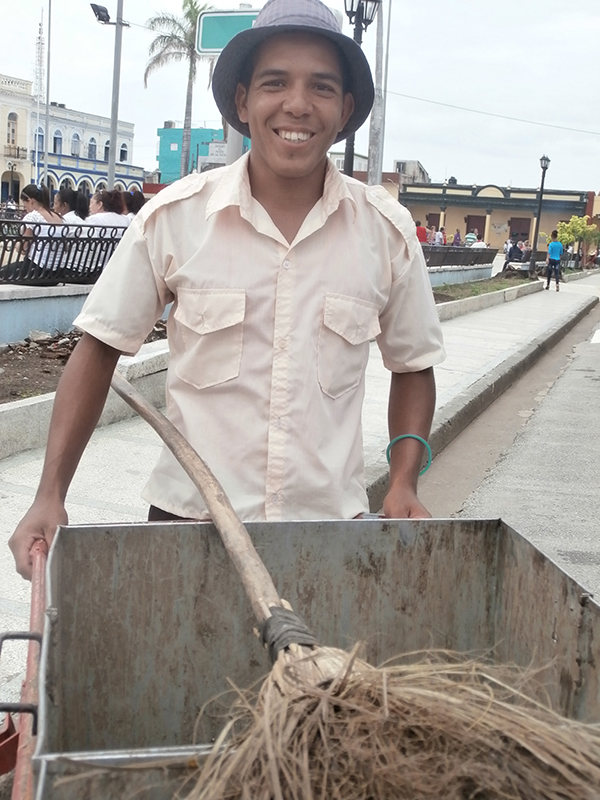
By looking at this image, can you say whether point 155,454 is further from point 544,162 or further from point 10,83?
point 10,83

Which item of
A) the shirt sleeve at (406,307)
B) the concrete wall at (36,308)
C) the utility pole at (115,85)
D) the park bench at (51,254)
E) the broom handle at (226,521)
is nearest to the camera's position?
the broom handle at (226,521)

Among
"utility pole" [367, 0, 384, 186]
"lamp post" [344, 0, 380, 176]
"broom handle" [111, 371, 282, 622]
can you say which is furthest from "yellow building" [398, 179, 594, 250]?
"broom handle" [111, 371, 282, 622]

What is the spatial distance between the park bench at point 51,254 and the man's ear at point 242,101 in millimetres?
6567

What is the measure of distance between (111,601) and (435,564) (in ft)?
2.25

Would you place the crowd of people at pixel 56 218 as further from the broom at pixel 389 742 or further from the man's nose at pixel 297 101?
the broom at pixel 389 742

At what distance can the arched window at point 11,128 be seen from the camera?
67938 mm

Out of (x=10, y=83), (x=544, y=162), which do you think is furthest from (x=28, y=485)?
(x=10, y=83)

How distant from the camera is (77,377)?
81.8 inches

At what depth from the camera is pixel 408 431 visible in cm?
233

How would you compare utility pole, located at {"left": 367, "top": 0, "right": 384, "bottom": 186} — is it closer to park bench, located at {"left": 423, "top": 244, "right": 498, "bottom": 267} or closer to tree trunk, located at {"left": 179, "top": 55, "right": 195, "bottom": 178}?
park bench, located at {"left": 423, "top": 244, "right": 498, "bottom": 267}

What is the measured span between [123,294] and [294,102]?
1.84 feet

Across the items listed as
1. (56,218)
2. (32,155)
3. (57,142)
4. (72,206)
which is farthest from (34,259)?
(57,142)

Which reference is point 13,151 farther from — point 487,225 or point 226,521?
point 226,521

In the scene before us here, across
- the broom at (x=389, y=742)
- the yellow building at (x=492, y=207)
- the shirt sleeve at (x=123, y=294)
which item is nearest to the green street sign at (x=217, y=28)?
the shirt sleeve at (x=123, y=294)
